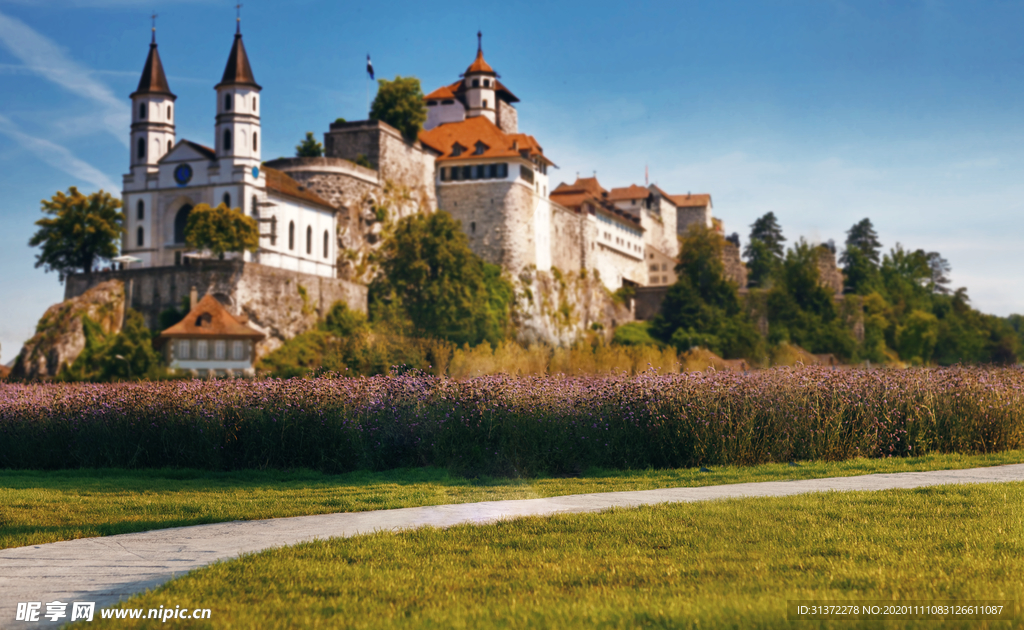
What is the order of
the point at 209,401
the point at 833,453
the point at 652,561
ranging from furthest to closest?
the point at 209,401 < the point at 833,453 < the point at 652,561

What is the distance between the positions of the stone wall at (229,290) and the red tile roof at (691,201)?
7426 cm

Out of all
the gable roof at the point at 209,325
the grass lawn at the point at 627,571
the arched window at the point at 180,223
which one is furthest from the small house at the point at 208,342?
the grass lawn at the point at 627,571

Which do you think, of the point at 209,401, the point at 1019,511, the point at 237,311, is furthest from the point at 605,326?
the point at 1019,511

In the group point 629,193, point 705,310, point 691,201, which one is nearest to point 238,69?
point 705,310

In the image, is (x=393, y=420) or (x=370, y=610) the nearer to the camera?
(x=370, y=610)

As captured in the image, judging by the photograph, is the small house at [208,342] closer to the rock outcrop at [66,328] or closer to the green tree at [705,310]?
the rock outcrop at [66,328]

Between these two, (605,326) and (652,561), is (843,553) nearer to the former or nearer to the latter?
(652,561)

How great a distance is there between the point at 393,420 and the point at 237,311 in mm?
40515

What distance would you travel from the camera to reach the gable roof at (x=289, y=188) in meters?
60.1

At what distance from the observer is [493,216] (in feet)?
246

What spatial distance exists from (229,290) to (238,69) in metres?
14.6

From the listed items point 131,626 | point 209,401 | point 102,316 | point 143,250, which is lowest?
point 131,626

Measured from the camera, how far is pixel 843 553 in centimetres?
720

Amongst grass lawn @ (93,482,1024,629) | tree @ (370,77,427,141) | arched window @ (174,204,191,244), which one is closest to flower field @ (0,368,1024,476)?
grass lawn @ (93,482,1024,629)
